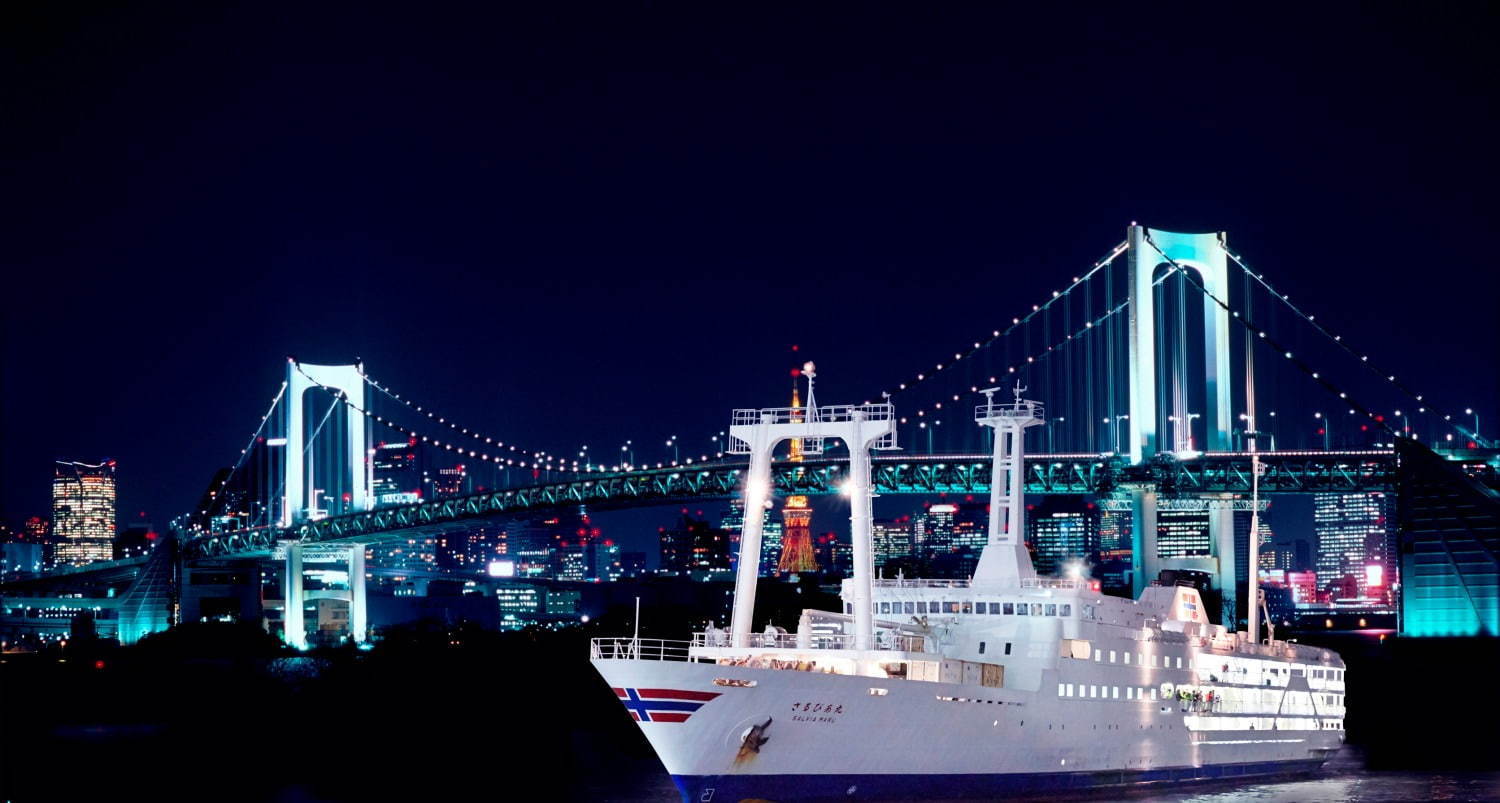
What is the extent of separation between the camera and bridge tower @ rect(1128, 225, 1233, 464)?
7556 centimetres

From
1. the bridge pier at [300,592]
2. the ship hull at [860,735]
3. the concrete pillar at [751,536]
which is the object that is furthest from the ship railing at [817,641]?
the bridge pier at [300,592]

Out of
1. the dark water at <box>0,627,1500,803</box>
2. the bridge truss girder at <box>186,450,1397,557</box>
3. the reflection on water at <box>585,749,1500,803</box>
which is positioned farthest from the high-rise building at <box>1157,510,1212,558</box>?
the reflection on water at <box>585,749,1500,803</box>

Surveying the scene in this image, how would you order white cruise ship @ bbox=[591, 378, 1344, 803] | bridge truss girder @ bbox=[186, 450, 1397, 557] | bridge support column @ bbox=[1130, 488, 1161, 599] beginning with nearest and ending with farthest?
white cruise ship @ bbox=[591, 378, 1344, 803] < bridge support column @ bbox=[1130, 488, 1161, 599] < bridge truss girder @ bbox=[186, 450, 1397, 557]

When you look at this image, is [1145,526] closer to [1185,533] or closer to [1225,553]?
[1225,553]

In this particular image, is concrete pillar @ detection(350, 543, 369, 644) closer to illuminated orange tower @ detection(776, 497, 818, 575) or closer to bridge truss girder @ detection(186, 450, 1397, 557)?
bridge truss girder @ detection(186, 450, 1397, 557)

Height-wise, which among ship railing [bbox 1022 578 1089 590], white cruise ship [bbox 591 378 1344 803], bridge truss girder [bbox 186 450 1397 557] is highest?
bridge truss girder [bbox 186 450 1397 557]

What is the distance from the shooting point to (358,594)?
10125cm

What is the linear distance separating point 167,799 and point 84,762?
11.5 metres

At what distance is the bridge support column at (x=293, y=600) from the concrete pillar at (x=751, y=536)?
6457cm

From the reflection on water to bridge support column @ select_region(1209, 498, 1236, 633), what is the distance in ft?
98.4

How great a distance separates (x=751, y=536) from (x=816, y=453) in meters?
2.23

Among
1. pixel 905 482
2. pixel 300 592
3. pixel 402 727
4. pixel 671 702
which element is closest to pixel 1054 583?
pixel 671 702

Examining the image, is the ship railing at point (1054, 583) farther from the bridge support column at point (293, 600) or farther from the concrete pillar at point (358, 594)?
the concrete pillar at point (358, 594)

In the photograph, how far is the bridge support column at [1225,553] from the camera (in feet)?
254
